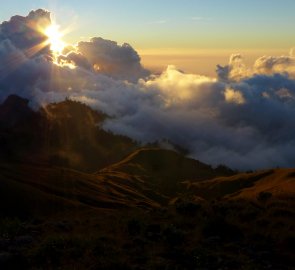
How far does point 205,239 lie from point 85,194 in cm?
8967

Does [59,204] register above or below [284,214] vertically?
below

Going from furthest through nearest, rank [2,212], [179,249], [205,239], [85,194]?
[85,194] < [2,212] < [205,239] < [179,249]

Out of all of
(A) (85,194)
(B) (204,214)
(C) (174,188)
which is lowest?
(C) (174,188)

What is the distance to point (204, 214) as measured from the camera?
29297mm

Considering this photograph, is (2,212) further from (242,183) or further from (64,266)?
(242,183)

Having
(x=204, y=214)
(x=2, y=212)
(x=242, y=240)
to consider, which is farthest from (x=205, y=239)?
(x=2, y=212)

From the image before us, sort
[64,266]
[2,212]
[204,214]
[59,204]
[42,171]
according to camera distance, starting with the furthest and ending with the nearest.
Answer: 1. [42,171]
2. [59,204]
3. [2,212]
4. [204,214]
5. [64,266]

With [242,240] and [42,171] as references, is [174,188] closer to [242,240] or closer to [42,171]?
[42,171]

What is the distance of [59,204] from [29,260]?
66178mm

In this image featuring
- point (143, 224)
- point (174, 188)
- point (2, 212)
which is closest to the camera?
point (143, 224)

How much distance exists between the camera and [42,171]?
5012 inches

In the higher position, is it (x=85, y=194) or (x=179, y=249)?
(x=179, y=249)

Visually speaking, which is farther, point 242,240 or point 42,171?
point 42,171

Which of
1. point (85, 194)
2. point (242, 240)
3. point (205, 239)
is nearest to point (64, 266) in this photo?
point (205, 239)
